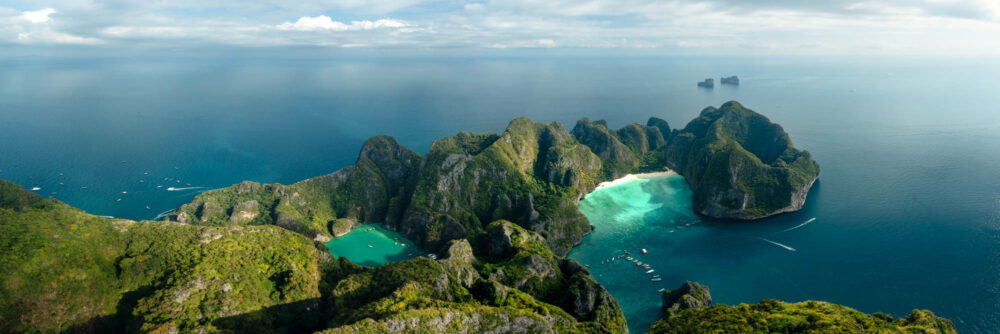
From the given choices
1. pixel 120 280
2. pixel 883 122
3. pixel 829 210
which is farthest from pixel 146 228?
pixel 883 122

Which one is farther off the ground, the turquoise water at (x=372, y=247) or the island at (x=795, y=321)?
the island at (x=795, y=321)

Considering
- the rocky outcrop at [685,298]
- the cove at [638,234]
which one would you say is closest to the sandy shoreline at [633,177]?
the cove at [638,234]

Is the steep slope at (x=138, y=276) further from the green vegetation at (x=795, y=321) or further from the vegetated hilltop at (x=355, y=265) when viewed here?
the green vegetation at (x=795, y=321)

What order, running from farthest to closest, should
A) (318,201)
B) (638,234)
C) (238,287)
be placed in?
(318,201), (638,234), (238,287)

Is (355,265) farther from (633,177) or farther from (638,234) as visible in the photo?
(633,177)

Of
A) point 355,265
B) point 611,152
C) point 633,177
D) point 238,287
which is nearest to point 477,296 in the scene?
point 355,265

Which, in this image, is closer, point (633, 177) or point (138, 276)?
point (138, 276)
